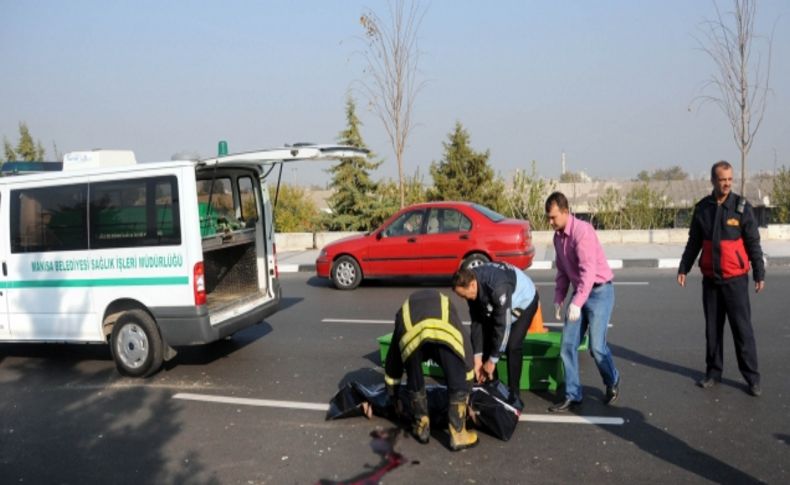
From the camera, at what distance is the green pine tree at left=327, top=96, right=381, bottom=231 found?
810 inches

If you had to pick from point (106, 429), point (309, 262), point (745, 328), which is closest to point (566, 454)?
point (745, 328)

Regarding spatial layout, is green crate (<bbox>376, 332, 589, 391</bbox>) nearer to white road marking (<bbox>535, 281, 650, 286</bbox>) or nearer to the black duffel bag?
the black duffel bag

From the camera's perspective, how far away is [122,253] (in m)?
6.84

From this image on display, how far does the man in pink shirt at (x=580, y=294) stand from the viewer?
5.31 metres

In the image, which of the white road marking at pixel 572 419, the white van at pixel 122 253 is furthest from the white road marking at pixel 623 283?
the white road marking at pixel 572 419

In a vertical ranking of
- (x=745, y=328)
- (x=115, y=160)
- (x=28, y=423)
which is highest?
(x=115, y=160)

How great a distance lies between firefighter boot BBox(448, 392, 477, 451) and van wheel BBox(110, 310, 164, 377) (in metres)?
3.45

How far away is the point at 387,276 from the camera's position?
12289 mm

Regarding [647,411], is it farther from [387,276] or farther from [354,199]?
[354,199]

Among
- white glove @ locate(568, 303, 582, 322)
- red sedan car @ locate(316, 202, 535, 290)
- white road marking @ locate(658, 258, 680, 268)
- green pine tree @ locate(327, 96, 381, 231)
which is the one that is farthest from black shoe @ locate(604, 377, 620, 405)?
green pine tree @ locate(327, 96, 381, 231)

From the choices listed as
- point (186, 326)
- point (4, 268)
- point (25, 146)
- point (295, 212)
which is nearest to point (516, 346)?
point (186, 326)

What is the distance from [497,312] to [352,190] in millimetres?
15850

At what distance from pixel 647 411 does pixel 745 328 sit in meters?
1.13

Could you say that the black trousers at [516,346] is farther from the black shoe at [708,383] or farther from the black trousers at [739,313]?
the black shoe at [708,383]
